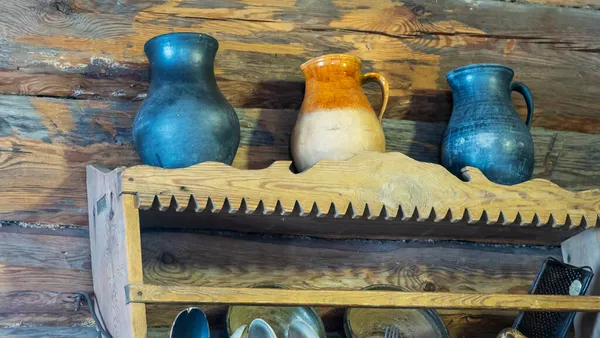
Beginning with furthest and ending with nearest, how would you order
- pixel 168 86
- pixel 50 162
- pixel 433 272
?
pixel 433 272, pixel 50 162, pixel 168 86

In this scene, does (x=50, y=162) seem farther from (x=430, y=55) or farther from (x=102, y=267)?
(x=430, y=55)

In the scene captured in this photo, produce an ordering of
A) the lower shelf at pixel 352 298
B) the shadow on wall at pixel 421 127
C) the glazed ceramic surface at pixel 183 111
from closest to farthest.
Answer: the lower shelf at pixel 352 298 < the glazed ceramic surface at pixel 183 111 < the shadow on wall at pixel 421 127

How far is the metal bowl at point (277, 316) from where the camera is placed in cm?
129

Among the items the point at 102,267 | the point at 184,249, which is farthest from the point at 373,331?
the point at 102,267

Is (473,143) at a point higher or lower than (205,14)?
lower

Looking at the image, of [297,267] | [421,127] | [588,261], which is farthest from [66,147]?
[588,261]

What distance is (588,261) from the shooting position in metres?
1.35

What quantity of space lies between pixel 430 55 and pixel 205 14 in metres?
0.47

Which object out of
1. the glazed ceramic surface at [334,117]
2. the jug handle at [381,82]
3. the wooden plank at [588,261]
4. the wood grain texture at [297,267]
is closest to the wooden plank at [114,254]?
the wood grain texture at [297,267]

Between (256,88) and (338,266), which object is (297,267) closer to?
(338,266)

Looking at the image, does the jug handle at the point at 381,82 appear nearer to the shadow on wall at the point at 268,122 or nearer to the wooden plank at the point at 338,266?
the shadow on wall at the point at 268,122

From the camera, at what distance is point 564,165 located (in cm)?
154

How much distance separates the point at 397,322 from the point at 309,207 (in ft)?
1.24

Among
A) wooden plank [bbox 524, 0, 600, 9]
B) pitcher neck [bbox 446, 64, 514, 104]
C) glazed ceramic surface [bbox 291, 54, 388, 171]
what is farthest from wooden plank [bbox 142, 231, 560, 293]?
wooden plank [bbox 524, 0, 600, 9]
